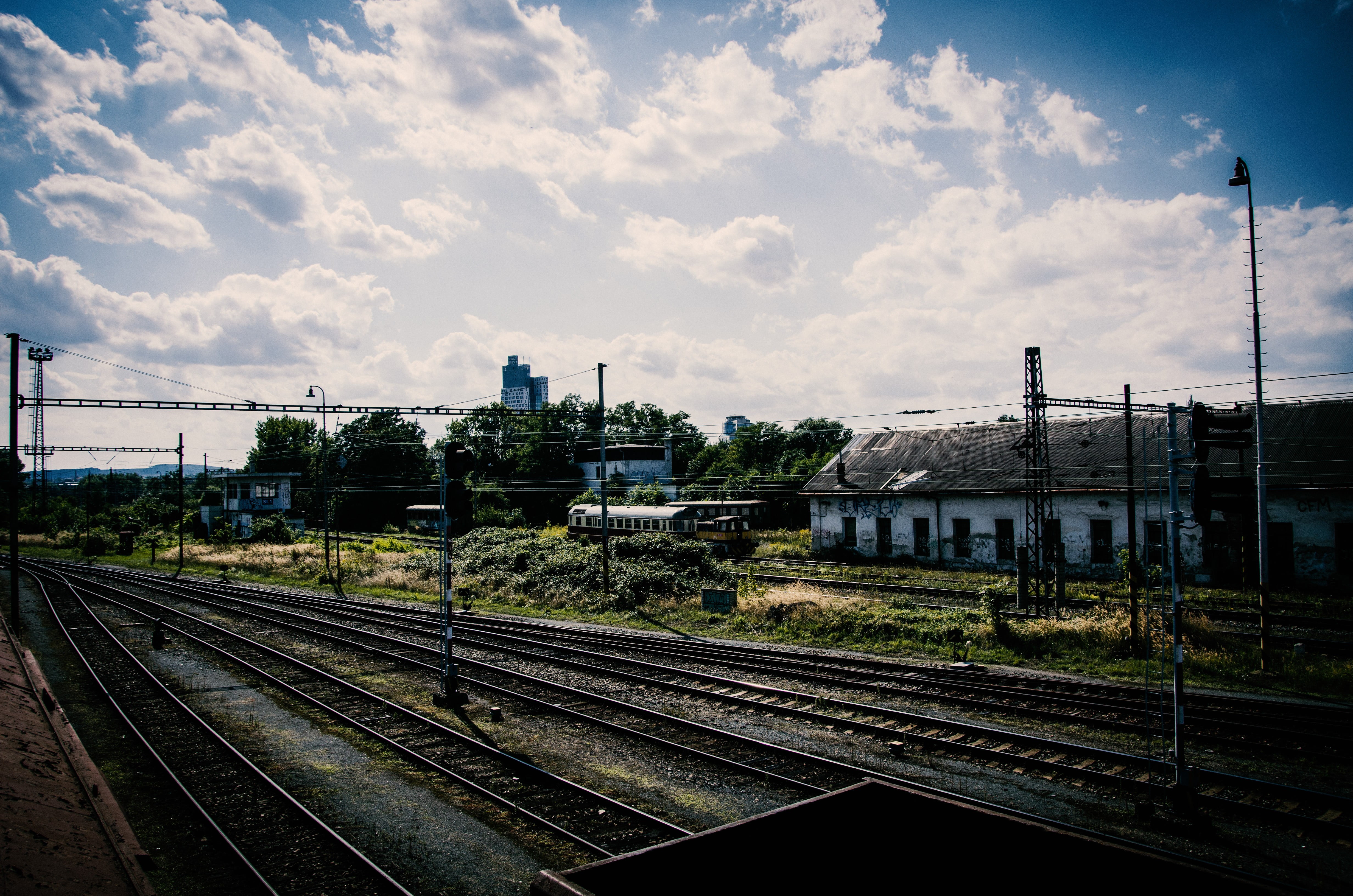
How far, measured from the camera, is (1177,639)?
7730 mm

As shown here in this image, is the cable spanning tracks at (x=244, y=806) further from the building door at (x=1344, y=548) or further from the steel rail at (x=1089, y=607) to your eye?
the building door at (x=1344, y=548)

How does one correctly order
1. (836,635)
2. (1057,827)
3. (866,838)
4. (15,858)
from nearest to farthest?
(1057,827) < (866,838) < (15,858) < (836,635)

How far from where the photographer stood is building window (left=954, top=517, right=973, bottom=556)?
104 ft

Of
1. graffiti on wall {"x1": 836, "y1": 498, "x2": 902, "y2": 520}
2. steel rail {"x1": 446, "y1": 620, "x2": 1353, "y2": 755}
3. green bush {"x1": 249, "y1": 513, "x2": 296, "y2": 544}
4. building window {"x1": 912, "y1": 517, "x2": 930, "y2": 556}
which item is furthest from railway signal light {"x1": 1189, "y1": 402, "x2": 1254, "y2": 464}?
green bush {"x1": 249, "y1": 513, "x2": 296, "y2": 544}

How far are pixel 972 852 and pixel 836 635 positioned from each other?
46.1 feet

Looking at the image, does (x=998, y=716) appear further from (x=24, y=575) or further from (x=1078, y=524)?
(x=24, y=575)

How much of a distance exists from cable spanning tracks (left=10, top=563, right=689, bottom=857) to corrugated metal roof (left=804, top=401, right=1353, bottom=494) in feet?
62.7

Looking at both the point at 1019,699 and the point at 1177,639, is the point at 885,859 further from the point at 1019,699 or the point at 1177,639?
the point at 1019,699

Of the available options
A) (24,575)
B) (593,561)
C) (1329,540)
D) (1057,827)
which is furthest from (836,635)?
(24,575)

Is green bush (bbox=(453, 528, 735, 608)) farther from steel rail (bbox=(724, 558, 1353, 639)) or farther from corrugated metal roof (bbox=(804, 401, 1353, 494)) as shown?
corrugated metal roof (bbox=(804, 401, 1353, 494))

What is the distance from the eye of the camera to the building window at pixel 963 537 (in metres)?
A: 31.6

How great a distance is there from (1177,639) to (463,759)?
9.59m

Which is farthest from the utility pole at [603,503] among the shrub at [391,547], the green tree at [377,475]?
the green tree at [377,475]

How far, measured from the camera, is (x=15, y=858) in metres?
6.26
